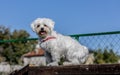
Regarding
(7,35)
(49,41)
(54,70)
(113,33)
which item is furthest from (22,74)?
(7,35)

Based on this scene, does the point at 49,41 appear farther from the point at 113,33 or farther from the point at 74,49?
the point at 113,33

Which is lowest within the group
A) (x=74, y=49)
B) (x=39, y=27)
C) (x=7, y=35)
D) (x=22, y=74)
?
(x=22, y=74)

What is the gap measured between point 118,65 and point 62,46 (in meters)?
3.01

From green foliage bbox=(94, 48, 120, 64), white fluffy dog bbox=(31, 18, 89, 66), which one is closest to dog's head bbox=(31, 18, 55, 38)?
white fluffy dog bbox=(31, 18, 89, 66)

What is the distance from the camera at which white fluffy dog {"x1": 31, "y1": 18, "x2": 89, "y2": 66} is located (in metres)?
5.61

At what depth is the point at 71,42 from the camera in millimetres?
5625

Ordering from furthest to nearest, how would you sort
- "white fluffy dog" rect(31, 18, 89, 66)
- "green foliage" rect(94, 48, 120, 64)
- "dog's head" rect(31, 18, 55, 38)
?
"dog's head" rect(31, 18, 55, 38), "white fluffy dog" rect(31, 18, 89, 66), "green foliage" rect(94, 48, 120, 64)

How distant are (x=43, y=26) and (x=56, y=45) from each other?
13.4 inches

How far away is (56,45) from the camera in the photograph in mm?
5711

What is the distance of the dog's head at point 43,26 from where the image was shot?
572 cm

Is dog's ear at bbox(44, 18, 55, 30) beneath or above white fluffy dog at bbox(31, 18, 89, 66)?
above

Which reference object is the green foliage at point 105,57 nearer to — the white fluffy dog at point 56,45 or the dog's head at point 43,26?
the white fluffy dog at point 56,45

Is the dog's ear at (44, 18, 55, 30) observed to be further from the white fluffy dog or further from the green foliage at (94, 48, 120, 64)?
the green foliage at (94, 48, 120, 64)

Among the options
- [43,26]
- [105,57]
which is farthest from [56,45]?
[105,57]
